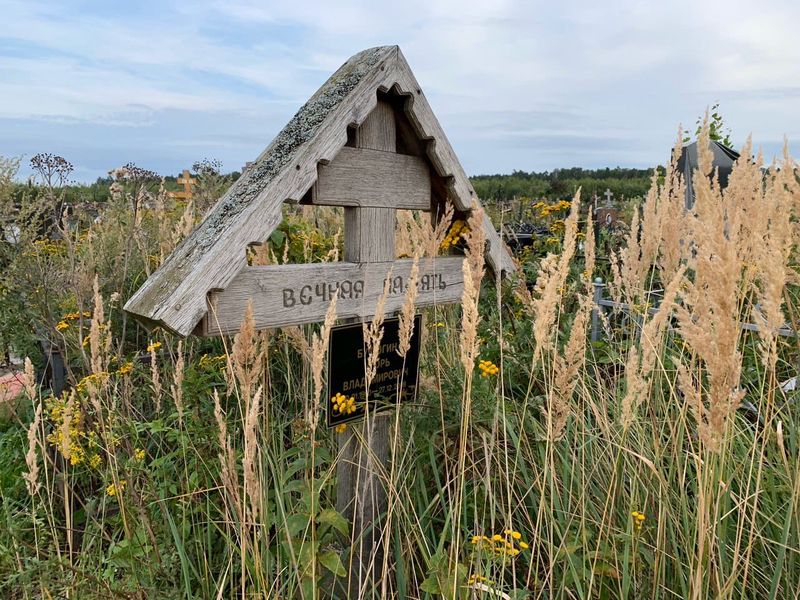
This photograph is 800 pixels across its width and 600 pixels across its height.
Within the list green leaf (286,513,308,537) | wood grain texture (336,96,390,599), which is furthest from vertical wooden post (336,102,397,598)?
green leaf (286,513,308,537)

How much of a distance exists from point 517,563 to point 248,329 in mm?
1354

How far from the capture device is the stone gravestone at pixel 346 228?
176cm

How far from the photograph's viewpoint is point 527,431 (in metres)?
2.51

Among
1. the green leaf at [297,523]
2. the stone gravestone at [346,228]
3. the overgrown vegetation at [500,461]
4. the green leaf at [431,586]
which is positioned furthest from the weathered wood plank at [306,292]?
the green leaf at [431,586]

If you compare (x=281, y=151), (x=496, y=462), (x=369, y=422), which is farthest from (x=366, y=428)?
(x=281, y=151)

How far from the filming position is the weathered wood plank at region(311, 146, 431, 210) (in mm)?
2061

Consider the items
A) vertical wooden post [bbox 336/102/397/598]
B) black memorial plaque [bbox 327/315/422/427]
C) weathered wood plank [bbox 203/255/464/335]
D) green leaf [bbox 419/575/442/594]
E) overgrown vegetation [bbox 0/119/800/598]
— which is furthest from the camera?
vertical wooden post [bbox 336/102/397/598]

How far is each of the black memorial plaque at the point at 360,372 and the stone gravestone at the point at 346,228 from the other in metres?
0.07

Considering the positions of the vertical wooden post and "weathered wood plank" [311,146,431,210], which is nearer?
"weathered wood plank" [311,146,431,210]

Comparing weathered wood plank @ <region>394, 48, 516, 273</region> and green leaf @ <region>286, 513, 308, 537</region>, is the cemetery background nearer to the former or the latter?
green leaf @ <region>286, 513, 308, 537</region>

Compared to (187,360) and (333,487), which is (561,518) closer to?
(333,487)

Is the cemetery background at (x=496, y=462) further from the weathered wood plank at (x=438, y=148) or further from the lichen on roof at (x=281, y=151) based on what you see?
the lichen on roof at (x=281, y=151)

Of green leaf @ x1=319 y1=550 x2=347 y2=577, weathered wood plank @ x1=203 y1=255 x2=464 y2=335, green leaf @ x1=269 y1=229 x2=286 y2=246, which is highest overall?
green leaf @ x1=269 y1=229 x2=286 y2=246

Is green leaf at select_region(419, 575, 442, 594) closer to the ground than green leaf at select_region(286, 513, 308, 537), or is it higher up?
closer to the ground
